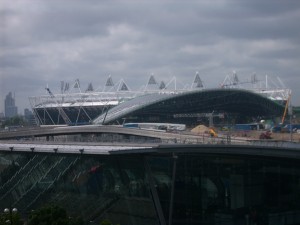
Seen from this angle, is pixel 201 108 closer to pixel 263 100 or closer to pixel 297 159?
pixel 263 100

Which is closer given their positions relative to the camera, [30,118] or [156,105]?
[156,105]

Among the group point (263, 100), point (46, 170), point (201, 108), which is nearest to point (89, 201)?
point (46, 170)

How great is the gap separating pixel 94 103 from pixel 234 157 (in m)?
83.3

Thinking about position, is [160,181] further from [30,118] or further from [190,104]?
[30,118]

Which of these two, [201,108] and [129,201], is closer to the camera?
[129,201]

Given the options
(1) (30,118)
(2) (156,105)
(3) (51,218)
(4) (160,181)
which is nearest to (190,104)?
(2) (156,105)

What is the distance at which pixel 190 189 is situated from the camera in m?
24.0

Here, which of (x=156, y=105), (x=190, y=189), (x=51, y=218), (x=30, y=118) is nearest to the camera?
(x=51, y=218)

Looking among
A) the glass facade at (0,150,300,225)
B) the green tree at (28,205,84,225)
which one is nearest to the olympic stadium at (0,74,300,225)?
the glass facade at (0,150,300,225)

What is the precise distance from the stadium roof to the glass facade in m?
59.8

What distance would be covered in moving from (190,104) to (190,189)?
70147mm

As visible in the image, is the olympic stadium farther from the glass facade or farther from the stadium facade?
the stadium facade

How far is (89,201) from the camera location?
26.7 metres

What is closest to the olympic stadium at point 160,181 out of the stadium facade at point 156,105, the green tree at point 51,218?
the green tree at point 51,218
